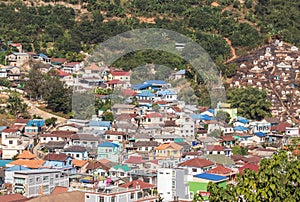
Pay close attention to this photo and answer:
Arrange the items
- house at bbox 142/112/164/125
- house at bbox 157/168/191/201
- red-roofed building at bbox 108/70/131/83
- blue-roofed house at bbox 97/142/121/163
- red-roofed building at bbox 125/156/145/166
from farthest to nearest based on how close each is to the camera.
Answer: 1. red-roofed building at bbox 108/70/131/83
2. house at bbox 142/112/164/125
3. blue-roofed house at bbox 97/142/121/163
4. red-roofed building at bbox 125/156/145/166
5. house at bbox 157/168/191/201

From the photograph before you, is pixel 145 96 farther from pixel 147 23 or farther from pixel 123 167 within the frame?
pixel 147 23

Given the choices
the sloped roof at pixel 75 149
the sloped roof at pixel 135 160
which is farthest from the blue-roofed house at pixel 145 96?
the sloped roof at pixel 135 160

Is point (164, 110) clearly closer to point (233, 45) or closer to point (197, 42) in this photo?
point (197, 42)

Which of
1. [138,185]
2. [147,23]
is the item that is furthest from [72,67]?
[138,185]

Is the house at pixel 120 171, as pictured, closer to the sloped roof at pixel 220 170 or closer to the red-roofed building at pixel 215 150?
the sloped roof at pixel 220 170

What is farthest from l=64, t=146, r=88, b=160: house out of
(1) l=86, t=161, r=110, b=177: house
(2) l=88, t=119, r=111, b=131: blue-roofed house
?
(2) l=88, t=119, r=111, b=131: blue-roofed house

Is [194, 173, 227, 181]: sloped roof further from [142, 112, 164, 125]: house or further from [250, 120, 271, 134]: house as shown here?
[250, 120, 271, 134]: house
